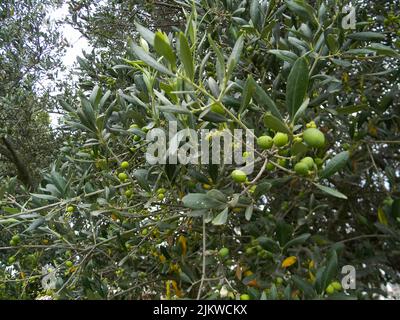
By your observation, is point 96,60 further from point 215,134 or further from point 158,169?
point 215,134

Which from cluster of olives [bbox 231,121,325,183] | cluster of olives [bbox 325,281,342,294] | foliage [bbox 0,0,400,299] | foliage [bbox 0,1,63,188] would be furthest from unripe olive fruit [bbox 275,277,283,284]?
foliage [bbox 0,1,63,188]

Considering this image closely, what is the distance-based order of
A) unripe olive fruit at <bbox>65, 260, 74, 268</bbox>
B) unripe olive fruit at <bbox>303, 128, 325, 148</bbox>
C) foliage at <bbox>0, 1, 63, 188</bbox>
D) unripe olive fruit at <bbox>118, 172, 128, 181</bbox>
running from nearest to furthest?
1. unripe olive fruit at <bbox>303, 128, 325, 148</bbox>
2. unripe olive fruit at <bbox>118, 172, 128, 181</bbox>
3. unripe olive fruit at <bbox>65, 260, 74, 268</bbox>
4. foliage at <bbox>0, 1, 63, 188</bbox>

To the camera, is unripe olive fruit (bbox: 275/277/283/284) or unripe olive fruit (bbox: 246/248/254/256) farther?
unripe olive fruit (bbox: 246/248/254/256)

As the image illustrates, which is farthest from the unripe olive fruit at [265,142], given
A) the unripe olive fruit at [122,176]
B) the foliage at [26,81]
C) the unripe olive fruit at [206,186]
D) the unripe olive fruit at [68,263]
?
the foliage at [26,81]

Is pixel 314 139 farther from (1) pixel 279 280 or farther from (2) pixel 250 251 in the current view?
(2) pixel 250 251

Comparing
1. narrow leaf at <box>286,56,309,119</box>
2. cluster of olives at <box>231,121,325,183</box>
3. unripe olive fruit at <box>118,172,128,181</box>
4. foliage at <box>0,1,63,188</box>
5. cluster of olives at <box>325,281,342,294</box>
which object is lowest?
cluster of olives at <box>325,281,342,294</box>

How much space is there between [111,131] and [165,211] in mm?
660

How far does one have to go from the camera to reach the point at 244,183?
1714mm

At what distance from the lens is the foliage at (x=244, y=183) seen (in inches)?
70.4

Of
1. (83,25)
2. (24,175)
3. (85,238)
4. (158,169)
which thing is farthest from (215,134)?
(24,175)

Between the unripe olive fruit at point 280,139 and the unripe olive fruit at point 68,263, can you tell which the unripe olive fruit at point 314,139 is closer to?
the unripe olive fruit at point 280,139

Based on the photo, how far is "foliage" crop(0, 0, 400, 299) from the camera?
179cm

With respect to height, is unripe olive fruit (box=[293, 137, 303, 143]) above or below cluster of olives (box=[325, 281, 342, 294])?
above

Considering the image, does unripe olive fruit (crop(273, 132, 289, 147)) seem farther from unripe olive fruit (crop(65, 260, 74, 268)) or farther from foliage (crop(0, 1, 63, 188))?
foliage (crop(0, 1, 63, 188))
